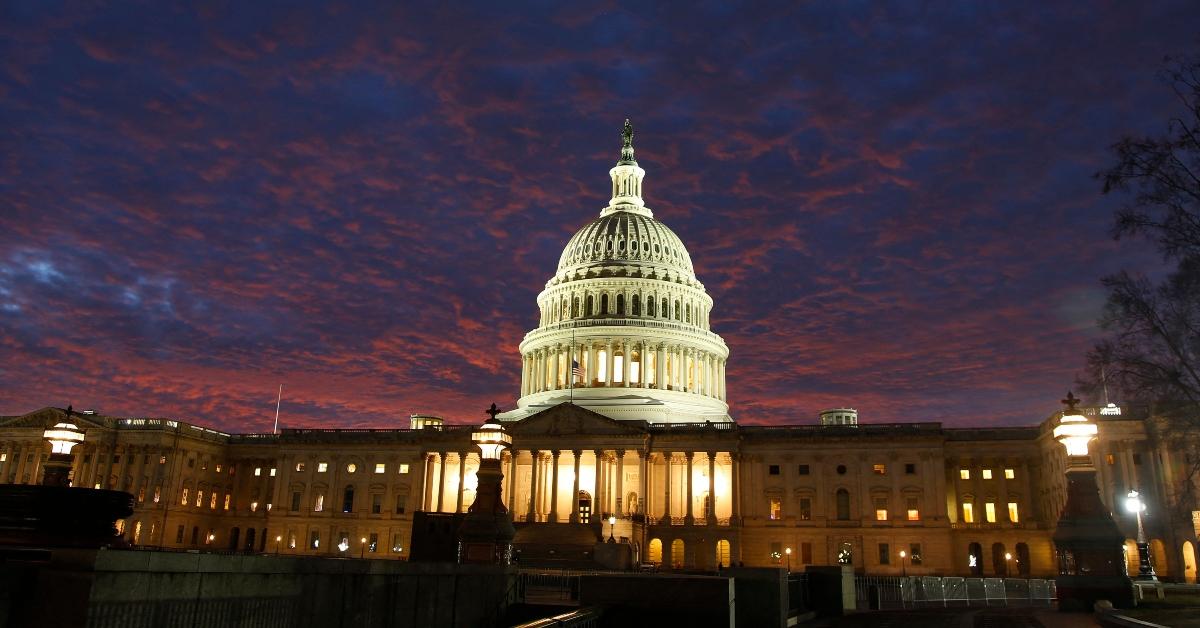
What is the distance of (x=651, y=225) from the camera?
129 metres

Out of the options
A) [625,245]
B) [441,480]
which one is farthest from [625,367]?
[441,480]

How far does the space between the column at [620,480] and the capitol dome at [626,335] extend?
9.58 m

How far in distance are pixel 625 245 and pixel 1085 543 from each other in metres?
94.6

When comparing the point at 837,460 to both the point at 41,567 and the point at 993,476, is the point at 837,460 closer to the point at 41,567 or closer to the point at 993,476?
the point at 993,476

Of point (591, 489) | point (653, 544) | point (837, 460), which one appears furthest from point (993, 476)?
point (591, 489)

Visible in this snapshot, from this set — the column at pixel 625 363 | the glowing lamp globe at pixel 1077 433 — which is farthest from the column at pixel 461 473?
the glowing lamp globe at pixel 1077 433

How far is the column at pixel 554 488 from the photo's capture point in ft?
290

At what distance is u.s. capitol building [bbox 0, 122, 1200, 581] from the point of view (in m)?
86.0

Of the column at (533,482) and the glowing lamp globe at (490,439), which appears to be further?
the column at (533,482)

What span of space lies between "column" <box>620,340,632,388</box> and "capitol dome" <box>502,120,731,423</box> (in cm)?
12

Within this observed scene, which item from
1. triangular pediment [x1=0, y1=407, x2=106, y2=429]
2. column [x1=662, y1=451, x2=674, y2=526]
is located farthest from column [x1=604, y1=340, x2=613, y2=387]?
triangular pediment [x1=0, y1=407, x2=106, y2=429]

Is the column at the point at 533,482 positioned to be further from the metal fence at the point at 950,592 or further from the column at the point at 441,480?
the metal fence at the point at 950,592

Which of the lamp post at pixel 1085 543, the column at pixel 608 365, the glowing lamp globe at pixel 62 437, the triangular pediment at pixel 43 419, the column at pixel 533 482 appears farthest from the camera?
the column at pixel 608 365

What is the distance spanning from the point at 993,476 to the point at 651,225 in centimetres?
5691
